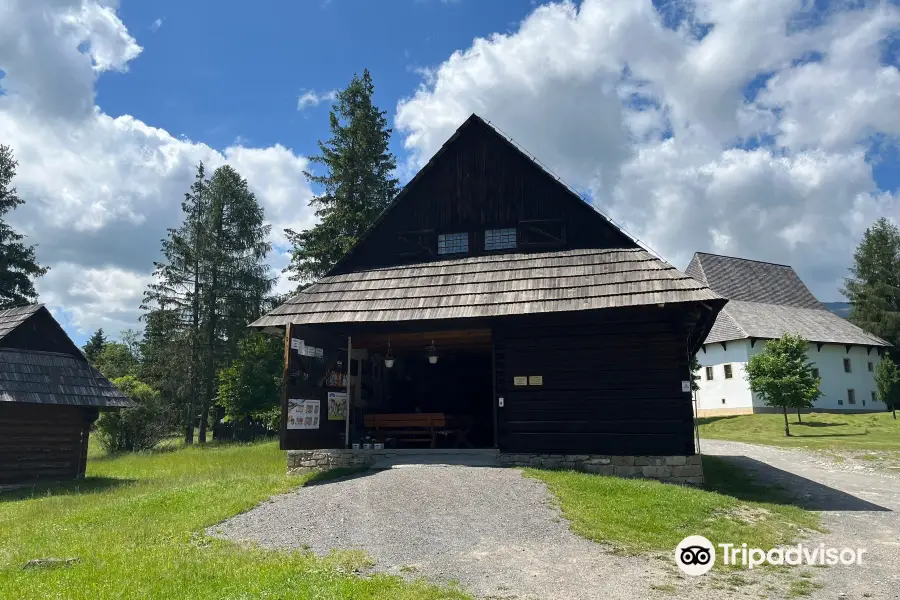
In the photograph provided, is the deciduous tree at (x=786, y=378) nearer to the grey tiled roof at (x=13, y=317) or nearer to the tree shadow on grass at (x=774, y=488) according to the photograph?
the tree shadow on grass at (x=774, y=488)

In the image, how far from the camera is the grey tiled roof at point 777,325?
36.3 metres

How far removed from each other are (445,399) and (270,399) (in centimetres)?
1365

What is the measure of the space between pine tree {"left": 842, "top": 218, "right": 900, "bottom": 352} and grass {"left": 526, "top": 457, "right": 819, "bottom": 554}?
44.0 m

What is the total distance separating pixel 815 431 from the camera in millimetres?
28031

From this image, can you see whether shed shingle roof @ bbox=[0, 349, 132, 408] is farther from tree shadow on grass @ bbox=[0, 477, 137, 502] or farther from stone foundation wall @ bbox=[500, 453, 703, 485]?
stone foundation wall @ bbox=[500, 453, 703, 485]

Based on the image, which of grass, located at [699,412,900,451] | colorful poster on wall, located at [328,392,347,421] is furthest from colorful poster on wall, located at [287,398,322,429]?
grass, located at [699,412,900,451]

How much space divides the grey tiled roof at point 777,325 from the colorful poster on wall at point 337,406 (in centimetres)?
2794

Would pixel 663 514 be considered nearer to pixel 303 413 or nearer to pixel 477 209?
pixel 303 413

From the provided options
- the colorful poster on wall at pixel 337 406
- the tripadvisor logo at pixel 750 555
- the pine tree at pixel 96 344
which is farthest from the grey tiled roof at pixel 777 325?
the pine tree at pixel 96 344

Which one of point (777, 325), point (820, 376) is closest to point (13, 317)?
point (777, 325)

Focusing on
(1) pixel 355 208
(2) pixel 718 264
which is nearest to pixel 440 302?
(1) pixel 355 208

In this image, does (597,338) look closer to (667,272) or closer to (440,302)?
(667,272)

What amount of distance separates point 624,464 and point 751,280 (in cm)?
3473

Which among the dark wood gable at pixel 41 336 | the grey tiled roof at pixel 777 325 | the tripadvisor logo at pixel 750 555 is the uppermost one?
the grey tiled roof at pixel 777 325
